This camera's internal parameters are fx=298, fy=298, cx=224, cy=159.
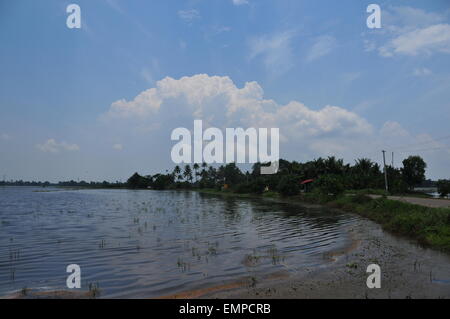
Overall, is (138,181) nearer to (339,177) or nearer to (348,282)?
(339,177)

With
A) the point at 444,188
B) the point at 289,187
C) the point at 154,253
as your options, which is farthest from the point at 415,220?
the point at 289,187

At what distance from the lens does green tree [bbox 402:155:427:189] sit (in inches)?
2347

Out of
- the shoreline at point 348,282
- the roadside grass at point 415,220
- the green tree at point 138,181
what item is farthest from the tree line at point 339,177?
the green tree at point 138,181

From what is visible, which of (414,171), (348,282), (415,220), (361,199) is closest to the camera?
(348,282)

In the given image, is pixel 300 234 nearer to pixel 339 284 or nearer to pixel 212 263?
pixel 212 263

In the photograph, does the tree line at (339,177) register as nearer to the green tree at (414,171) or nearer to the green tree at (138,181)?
the green tree at (414,171)

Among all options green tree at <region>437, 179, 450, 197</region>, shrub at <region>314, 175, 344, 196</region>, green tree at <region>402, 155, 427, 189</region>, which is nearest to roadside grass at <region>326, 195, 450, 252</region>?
shrub at <region>314, 175, 344, 196</region>

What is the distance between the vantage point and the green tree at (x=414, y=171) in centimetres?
5962

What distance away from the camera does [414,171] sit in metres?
60.1

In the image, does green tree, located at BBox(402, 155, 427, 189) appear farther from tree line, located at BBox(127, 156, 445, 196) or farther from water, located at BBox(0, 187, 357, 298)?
water, located at BBox(0, 187, 357, 298)

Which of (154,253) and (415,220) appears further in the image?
(415,220)
